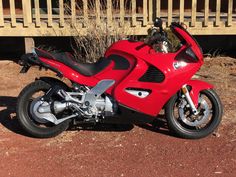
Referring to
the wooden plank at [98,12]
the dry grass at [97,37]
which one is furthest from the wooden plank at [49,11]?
the wooden plank at [98,12]

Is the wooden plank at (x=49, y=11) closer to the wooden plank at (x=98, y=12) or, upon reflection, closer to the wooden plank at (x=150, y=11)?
the wooden plank at (x=98, y=12)

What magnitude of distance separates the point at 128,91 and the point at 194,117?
0.81 meters

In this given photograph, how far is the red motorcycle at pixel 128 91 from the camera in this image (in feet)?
18.2

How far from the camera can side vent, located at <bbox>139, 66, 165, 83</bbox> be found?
18.1ft

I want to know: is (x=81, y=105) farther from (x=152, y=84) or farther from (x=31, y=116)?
(x=152, y=84)

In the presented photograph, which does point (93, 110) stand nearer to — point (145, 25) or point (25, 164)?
point (25, 164)

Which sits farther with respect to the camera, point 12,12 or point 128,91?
point 12,12

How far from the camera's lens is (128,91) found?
562cm

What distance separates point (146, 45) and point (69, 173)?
166 cm

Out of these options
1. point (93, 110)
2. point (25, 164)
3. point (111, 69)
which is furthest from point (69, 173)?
point (111, 69)

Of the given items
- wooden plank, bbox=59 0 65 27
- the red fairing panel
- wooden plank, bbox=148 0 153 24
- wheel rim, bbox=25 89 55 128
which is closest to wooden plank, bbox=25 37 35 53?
wooden plank, bbox=59 0 65 27

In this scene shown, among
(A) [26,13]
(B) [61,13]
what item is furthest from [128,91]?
(A) [26,13]

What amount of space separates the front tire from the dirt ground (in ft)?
0.28

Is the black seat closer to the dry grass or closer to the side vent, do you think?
the side vent
